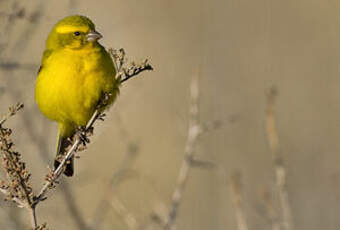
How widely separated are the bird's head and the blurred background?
164 cm

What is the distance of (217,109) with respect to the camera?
9047 millimetres

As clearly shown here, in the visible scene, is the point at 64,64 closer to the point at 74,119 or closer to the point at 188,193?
the point at 74,119

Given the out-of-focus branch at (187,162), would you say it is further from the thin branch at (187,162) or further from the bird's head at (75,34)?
the bird's head at (75,34)

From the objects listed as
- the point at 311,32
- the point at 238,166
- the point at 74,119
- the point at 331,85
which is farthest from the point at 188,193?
the point at 74,119

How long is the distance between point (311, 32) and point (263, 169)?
2.56 meters

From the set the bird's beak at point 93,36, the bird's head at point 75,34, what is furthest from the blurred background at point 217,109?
the bird's beak at point 93,36

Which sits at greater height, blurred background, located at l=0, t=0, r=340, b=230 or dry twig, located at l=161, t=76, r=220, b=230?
dry twig, located at l=161, t=76, r=220, b=230

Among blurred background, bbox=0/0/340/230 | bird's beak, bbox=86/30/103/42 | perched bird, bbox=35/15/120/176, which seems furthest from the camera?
blurred background, bbox=0/0/340/230

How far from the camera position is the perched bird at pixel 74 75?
4.71 metres

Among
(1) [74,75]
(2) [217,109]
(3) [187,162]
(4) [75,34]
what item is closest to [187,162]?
(3) [187,162]

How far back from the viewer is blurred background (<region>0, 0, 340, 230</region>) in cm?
786

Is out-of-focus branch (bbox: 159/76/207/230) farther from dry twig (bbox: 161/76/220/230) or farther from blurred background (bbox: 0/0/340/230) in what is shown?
blurred background (bbox: 0/0/340/230)

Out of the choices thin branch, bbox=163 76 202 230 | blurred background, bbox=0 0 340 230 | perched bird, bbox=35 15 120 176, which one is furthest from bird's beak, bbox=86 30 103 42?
blurred background, bbox=0 0 340 230

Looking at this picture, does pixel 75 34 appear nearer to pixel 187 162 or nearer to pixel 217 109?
pixel 187 162
